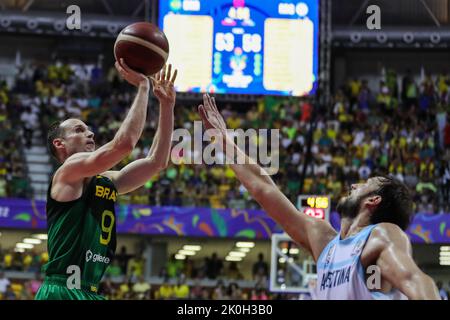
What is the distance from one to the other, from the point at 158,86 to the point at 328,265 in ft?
6.41

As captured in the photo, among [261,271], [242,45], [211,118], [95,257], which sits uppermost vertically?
[242,45]

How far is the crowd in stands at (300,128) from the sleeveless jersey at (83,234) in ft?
43.5

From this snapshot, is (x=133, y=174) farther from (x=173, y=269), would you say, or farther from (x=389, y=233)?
(x=173, y=269)

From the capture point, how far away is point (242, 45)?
Result: 72.7 ft

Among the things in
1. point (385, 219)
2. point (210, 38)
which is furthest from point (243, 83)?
point (385, 219)

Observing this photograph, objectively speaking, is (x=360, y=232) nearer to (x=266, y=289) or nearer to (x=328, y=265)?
(x=328, y=265)

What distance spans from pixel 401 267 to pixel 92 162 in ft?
7.70

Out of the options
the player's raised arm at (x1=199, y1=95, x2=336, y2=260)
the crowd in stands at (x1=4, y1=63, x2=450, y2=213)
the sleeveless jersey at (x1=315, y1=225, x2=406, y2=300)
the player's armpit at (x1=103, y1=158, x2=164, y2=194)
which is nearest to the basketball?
the player's armpit at (x1=103, y1=158, x2=164, y2=194)

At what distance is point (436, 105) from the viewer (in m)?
25.3

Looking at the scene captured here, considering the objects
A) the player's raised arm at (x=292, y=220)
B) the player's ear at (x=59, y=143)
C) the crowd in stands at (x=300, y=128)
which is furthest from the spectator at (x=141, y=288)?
the player's raised arm at (x=292, y=220)

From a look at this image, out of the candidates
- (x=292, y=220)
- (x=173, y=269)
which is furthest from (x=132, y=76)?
(x=173, y=269)

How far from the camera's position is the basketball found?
19.9 feet

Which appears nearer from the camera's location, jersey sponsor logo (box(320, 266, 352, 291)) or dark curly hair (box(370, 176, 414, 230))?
jersey sponsor logo (box(320, 266, 352, 291))

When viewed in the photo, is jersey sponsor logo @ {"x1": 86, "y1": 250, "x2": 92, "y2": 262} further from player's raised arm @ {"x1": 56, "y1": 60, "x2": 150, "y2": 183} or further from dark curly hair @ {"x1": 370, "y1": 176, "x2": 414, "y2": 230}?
dark curly hair @ {"x1": 370, "y1": 176, "x2": 414, "y2": 230}
